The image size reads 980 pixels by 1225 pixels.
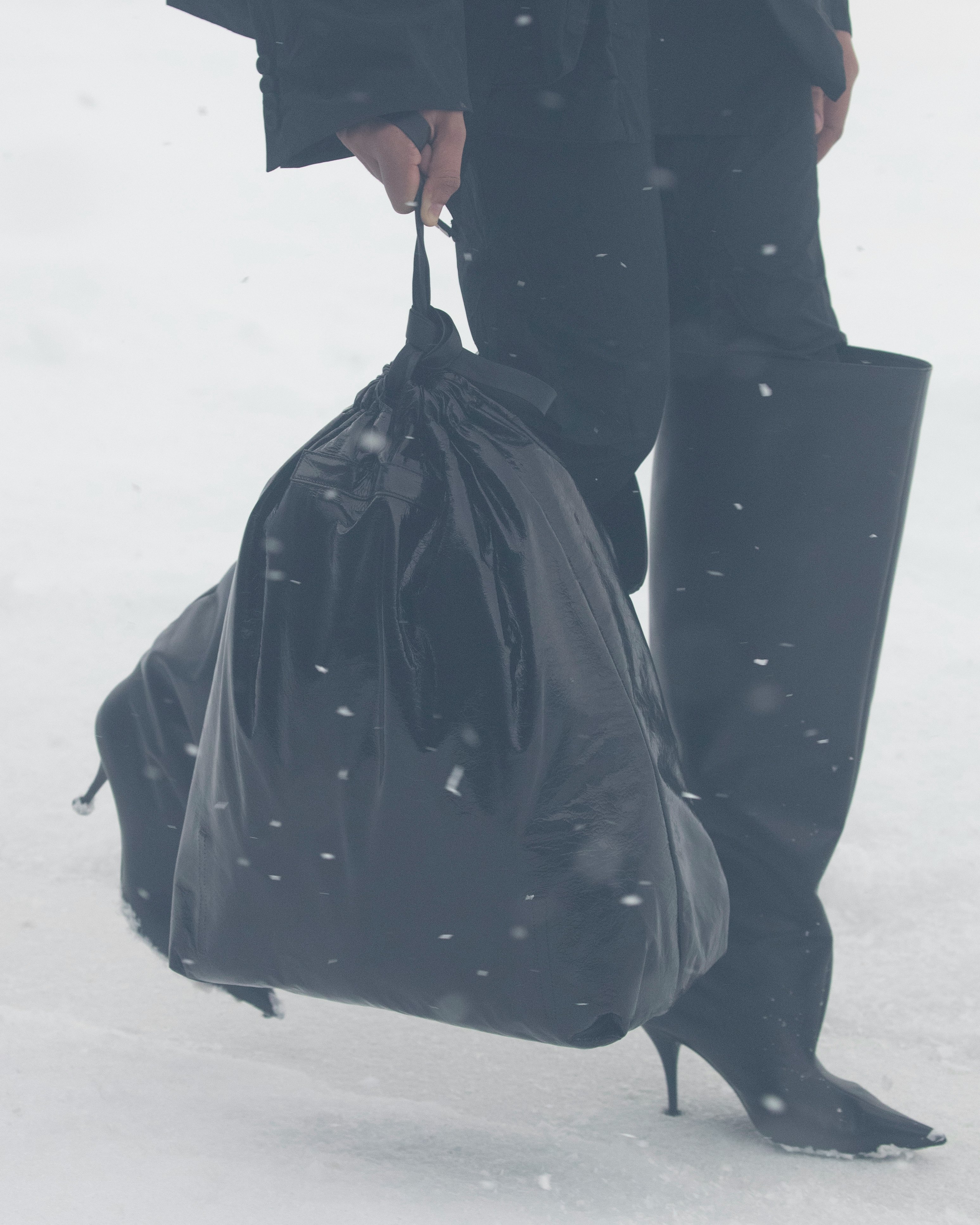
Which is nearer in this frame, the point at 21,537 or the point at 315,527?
the point at 315,527

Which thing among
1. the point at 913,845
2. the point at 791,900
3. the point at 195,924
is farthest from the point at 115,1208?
the point at 913,845

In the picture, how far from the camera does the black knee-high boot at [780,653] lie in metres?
1.13

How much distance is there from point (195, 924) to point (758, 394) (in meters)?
0.69

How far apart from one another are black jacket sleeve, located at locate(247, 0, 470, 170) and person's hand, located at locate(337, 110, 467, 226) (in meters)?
0.01

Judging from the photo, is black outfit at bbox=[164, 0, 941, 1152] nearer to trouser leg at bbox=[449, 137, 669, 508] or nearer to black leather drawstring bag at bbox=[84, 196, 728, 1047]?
trouser leg at bbox=[449, 137, 669, 508]

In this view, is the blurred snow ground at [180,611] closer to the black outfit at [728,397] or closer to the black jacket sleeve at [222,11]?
the black outfit at [728,397]

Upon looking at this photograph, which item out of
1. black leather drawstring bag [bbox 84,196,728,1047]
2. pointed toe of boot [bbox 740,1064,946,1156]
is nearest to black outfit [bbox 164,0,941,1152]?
pointed toe of boot [bbox 740,1064,946,1156]

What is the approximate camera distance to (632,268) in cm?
103

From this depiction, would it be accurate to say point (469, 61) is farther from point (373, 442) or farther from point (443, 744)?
point (443, 744)

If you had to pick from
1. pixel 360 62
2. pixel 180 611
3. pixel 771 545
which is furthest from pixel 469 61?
pixel 180 611

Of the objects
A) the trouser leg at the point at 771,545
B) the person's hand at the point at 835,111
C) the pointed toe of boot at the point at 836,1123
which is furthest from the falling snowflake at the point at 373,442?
the pointed toe of boot at the point at 836,1123

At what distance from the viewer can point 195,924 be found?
0.99m

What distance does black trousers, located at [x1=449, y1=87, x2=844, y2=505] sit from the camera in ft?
3.34

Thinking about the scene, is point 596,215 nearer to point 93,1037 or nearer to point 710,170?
point 710,170
